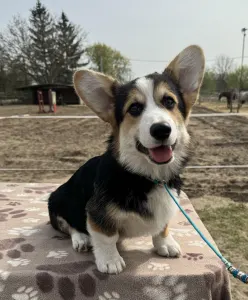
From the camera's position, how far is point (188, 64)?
7.72 feet

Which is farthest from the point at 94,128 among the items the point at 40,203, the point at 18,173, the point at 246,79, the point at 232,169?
the point at 246,79

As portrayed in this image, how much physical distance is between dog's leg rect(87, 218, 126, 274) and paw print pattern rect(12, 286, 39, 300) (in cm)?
46

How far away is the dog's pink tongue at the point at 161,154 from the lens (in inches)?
78.1

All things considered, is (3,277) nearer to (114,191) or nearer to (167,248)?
(114,191)

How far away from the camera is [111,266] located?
211cm

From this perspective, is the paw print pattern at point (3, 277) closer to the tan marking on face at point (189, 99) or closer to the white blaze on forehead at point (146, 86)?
the white blaze on forehead at point (146, 86)

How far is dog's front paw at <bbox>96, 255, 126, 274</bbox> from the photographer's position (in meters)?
2.11

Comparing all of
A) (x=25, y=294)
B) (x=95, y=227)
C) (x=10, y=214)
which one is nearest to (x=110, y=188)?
(x=95, y=227)

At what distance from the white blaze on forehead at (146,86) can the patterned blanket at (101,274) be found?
1253mm

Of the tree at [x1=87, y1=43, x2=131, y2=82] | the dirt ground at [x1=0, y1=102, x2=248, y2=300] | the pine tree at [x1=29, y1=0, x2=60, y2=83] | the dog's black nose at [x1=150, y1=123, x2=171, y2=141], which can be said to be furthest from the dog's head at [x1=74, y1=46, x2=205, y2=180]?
the tree at [x1=87, y1=43, x2=131, y2=82]

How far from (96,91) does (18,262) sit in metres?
1.42

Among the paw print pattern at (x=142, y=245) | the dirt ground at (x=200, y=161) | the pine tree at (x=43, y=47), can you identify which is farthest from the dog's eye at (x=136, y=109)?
the pine tree at (x=43, y=47)

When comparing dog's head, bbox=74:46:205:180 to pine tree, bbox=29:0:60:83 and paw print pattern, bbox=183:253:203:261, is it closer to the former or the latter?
paw print pattern, bbox=183:253:203:261

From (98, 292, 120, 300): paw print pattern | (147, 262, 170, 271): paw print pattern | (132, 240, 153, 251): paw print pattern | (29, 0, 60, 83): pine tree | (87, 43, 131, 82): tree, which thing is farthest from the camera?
(87, 43, 131, 82): tree
